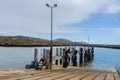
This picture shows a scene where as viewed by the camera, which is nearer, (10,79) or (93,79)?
(10,79)

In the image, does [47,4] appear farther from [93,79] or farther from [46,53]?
[93,79]

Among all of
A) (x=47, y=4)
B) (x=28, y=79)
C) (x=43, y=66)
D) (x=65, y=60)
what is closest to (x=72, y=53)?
(x=65, y=60)

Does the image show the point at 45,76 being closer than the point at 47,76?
Yes

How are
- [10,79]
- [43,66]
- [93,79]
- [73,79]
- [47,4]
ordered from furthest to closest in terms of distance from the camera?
[47,4] < [43,66] < [93,79] < [73,79] < [10,79]

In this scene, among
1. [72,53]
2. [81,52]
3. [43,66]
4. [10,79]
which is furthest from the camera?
[81,52]

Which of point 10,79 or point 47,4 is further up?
point 47,4

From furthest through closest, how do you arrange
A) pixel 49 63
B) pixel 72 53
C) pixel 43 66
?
pixel 72 53 → pixel 49 63 → pixel 43 66

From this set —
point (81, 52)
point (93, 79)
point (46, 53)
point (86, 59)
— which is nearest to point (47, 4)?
point (46, 53)

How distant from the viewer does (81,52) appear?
2349 inches

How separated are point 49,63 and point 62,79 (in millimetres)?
14508

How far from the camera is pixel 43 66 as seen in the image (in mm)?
27500

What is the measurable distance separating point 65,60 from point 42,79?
26.1 m

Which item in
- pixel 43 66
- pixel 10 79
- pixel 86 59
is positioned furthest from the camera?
pixel 86 59

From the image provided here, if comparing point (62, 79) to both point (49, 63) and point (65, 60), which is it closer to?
point (49, 63)
